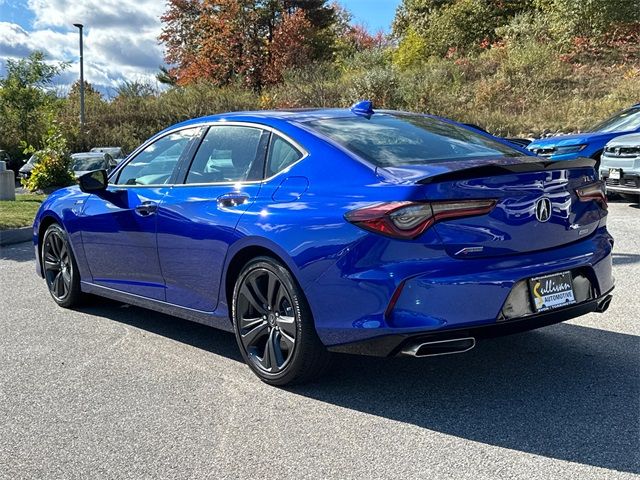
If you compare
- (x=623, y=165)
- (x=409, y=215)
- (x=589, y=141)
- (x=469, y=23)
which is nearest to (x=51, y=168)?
(x=589, y=141)

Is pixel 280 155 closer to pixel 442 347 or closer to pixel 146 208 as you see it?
pixel 146 208

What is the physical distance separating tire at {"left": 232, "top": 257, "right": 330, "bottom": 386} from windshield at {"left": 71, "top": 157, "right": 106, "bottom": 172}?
16533 millimetres

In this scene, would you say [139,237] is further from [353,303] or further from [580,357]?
[580,357]

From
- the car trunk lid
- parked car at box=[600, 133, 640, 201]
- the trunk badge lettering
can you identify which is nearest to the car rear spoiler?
the car trunk lid

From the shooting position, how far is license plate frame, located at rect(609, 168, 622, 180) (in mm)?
11039

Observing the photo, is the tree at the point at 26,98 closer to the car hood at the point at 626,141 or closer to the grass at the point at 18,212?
the grass at the point at 18,212

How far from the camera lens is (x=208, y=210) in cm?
442

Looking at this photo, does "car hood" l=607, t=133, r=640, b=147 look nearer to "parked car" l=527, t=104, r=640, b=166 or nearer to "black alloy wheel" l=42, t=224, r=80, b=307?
"parked car" l=527, t=104, r=640, b=166

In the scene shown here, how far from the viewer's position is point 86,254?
18.7ft

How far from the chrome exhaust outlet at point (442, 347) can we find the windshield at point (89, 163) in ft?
57.6

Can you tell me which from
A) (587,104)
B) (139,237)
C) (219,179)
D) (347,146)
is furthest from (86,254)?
(587,104)

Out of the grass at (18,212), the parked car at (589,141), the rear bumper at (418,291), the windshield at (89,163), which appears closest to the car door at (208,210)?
the rear bumper at (418,291)

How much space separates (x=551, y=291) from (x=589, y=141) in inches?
370

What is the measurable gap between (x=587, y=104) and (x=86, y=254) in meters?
20.0
